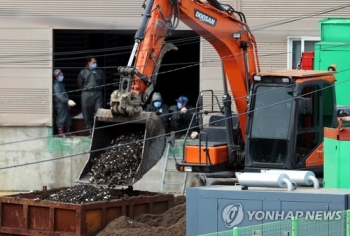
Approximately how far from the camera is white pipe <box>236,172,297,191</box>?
36.5ft

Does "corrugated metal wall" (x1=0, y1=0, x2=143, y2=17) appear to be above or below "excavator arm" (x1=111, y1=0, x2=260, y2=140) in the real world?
above

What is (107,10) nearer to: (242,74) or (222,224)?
(242,74)

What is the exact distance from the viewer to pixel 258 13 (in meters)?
24.1

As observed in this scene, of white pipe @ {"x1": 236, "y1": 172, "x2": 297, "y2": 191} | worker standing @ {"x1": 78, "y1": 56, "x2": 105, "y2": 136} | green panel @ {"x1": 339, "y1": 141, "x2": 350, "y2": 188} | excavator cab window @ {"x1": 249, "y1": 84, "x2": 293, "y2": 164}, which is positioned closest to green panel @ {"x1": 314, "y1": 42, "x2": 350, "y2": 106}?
excavator cab window @ {"x1": 249, "y1": 84, "x2": 293, "y2": 164}

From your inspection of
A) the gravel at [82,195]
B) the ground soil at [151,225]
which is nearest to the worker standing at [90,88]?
the gravel at [82,195]

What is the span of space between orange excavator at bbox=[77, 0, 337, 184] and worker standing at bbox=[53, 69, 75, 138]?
297 inches

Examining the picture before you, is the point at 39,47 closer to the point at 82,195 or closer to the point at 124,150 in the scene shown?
the point at 124,150

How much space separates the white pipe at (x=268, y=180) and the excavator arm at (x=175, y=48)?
430 cm

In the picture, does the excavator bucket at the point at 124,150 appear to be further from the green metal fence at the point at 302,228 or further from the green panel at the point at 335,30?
the green panel at the point at 335,30

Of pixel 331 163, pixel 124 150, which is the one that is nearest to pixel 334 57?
pixel 124 150

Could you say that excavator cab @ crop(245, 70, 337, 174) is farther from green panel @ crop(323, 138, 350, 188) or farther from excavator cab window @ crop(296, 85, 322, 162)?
green panel @ crop(323, 138, 350, 188)

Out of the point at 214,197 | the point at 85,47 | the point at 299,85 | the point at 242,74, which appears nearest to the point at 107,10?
the point at 85,47

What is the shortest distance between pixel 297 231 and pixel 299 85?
6.06 m

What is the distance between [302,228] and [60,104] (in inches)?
578
